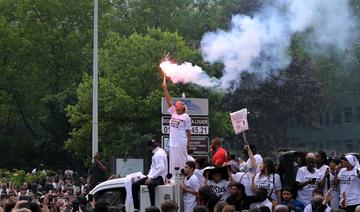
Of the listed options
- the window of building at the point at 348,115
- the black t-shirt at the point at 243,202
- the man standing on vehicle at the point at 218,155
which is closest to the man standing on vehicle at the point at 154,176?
the black t-shirt at the point at 243,202

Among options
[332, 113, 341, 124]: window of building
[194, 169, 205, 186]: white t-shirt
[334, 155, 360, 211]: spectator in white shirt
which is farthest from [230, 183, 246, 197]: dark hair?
[332, 113, 341, 124]: window of building

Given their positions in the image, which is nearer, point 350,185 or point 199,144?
point 350,185

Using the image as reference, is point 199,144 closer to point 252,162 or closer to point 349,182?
point 252,162

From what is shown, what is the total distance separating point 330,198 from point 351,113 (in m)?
55.1

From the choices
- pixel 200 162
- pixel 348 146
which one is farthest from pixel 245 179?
pixel 348 146

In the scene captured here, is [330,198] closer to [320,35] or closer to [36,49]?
[320,35]

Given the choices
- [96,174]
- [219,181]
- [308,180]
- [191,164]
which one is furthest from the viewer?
[96,174]

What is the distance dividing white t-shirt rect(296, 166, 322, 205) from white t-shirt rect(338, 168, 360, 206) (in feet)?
1.39

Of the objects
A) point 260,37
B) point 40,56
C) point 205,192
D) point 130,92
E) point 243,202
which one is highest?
point 40,56

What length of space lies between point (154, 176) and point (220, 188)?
1207 millimetres

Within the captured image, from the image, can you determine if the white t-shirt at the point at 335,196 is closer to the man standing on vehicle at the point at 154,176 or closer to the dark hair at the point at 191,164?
the dark hair at the point at 191,164

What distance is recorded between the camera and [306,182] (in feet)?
50.9

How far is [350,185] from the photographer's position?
1534 cm

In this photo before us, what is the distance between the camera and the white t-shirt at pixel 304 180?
15.6 meters
